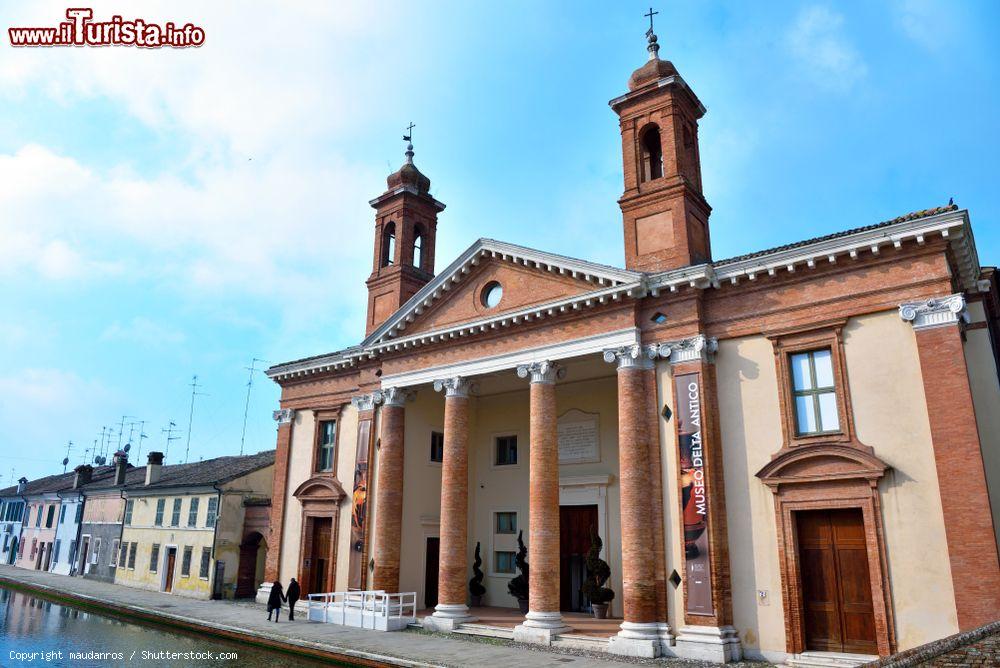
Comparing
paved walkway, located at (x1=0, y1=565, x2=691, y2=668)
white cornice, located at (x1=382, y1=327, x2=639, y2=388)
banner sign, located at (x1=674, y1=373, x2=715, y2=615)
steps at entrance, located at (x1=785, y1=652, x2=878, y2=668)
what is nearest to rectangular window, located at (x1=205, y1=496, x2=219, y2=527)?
paved walkway, located at (x1=0, y1=565, x2=691, y2=668)

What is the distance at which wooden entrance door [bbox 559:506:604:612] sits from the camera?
2161cm

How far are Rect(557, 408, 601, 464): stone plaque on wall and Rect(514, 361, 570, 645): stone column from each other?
12.5 ft

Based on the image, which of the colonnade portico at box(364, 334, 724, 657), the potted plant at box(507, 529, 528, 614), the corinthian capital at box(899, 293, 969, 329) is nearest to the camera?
the corinthian capital at box(899, 293, 969, 329)

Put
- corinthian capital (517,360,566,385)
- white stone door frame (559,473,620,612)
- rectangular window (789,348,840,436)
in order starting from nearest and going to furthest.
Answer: rectangular window (789,348,840,436)
corinthian capital (517,360,566,385)
white stone door frame (559,473,620,612)

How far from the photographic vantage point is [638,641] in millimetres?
15086

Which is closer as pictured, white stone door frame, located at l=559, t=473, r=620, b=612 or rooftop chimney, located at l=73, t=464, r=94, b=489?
white stone door frame, located at l=559, t=473, r=620, b=612

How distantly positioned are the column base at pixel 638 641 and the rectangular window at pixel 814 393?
17.6 feet

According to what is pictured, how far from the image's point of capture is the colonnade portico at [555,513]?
51.2ft

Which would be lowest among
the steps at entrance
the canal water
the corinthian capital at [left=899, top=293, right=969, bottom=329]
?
the canal water

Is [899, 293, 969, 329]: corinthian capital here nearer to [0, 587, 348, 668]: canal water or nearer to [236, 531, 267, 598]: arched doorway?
[0, 587, 348, 668]: canal water

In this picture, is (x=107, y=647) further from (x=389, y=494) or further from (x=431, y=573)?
(x=431, y=573)

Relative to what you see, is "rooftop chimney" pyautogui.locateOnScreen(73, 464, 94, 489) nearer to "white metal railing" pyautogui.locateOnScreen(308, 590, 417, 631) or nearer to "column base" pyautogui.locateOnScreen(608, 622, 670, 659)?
"white metal railing" pyautogui.locateOnScreen(308, 590, 417, 631)

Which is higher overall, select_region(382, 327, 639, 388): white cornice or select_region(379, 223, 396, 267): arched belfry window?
select_region(379, 223, 396, 267): arched belfry window

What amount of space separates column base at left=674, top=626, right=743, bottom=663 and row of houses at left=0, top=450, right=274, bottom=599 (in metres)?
19.4
